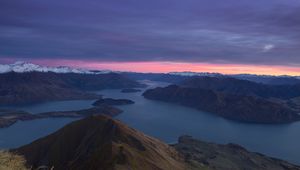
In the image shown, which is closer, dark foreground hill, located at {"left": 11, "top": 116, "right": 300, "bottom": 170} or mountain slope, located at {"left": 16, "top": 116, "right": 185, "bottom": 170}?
mountain slope, located at {"left": 16, "top": 116, "right": 185, "bottom": 170}

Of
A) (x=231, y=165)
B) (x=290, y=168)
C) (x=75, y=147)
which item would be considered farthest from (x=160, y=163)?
(x=290, y=168)

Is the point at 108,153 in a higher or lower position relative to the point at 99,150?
higher

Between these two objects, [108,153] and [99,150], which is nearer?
[108,153]

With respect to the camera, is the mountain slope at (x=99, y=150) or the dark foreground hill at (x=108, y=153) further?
the dark foreground hill at (x=108, y=153)

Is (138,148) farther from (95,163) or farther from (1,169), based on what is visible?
(1,169)
